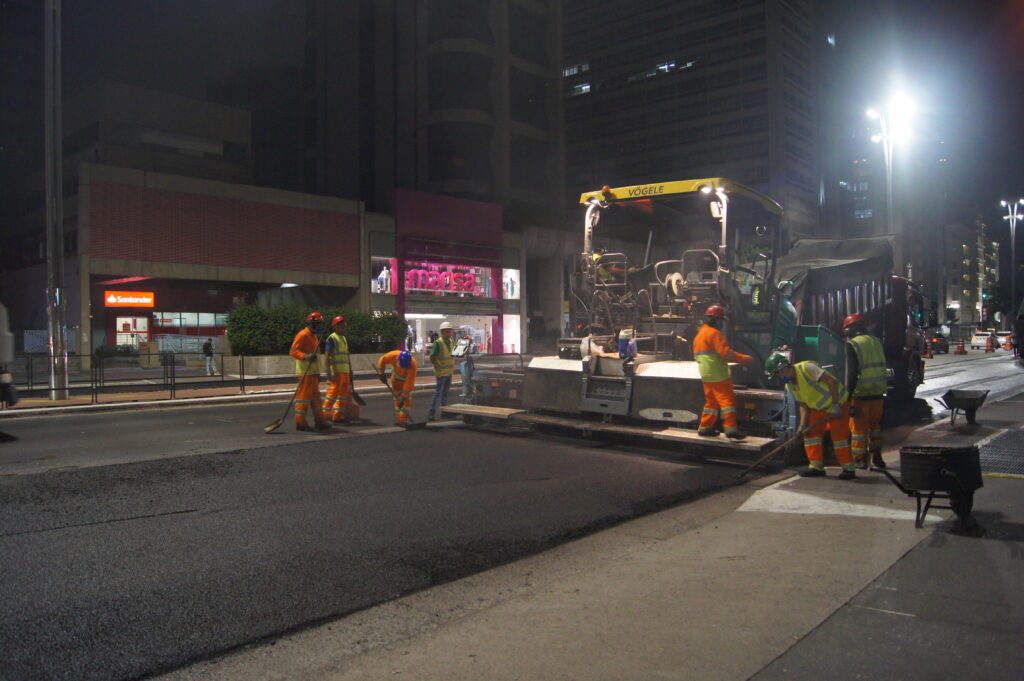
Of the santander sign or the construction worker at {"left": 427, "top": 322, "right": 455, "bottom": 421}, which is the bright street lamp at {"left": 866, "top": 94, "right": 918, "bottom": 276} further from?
the santander sign

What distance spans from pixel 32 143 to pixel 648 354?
50511 millimetres

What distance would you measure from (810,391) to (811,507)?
152 cm

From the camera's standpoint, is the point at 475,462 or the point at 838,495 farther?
the point at 475,462

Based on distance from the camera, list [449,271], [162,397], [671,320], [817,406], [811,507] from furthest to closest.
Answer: [449,271] < [162,397] < [671,320] < [817,406] < [811,507]

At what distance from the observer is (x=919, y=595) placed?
4.33 metres

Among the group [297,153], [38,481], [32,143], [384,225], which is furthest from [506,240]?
[38,481]

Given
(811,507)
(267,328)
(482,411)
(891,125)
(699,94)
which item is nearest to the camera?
(811,507)

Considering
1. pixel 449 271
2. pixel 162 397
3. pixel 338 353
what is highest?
pixel 449 271

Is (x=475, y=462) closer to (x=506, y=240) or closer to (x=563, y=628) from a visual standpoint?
(x=563, y=628)

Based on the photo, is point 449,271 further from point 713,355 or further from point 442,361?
point 713,355

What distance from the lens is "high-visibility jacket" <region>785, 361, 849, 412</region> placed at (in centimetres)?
768

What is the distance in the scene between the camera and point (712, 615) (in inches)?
163

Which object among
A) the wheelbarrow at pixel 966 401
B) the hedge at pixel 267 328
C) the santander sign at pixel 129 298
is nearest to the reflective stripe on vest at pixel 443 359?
the wheelbarrow at pixel 966 401

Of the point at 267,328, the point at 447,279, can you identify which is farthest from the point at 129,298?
the point at 447,279
